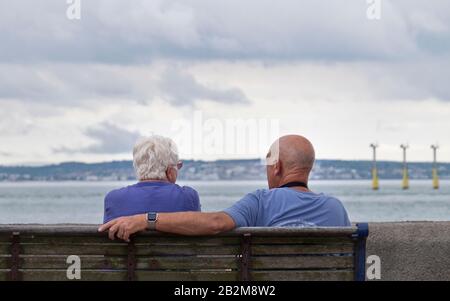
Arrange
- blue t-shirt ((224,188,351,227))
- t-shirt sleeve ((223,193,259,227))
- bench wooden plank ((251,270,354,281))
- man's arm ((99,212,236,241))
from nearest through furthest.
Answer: man's arm ((99,212,236,241)) → t-shirt sleeve ((223,193,259,227)) → bench wooden plank ((251,270,354,281)) → blue t-shirt ((224,188,351,227))

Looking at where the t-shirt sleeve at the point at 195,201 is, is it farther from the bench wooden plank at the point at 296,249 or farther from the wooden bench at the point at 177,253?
the bench wooden plank at the point at 296,249

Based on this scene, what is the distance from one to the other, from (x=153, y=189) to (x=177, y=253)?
409mm

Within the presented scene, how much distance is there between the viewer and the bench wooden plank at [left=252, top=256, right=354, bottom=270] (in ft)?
18.3

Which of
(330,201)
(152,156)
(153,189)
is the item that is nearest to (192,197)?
(153,189)

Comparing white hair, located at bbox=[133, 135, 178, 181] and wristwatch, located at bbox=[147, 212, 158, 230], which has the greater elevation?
white hair, located at bbox=[133, 135, 178, 181]

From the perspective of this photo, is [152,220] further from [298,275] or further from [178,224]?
[298,275]

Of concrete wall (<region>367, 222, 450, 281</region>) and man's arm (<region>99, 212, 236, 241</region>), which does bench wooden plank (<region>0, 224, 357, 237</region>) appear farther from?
concrete wall (<region>367, 222, 450, 281</region>)

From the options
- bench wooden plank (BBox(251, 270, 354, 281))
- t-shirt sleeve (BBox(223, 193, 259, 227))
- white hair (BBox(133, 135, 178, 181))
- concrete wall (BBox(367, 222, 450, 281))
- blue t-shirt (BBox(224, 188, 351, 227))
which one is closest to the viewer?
t-shirt sleeve (BBox(223, 193, 259, 227))

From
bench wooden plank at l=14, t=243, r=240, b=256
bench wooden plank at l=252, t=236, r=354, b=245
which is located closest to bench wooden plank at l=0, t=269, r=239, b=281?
bench wooden plank at l=14, t=243, r=240, b=256

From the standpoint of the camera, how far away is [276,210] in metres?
5.71

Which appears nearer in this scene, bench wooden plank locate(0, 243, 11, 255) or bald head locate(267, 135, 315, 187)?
bench wooden plank locate(0, 243, 11, 255)
